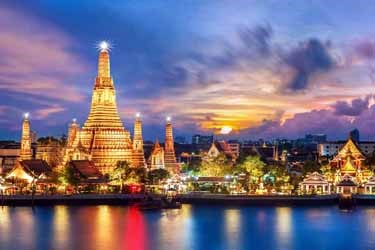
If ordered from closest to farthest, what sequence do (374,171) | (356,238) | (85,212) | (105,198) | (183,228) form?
(356,238) → (183,228) → (85,212) → (105,198) → (374,171)

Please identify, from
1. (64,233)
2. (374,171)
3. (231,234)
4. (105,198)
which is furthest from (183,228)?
(374,171)

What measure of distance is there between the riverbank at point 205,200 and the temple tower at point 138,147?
18.2ft

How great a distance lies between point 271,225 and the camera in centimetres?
3506

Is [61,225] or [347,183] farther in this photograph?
[347,183]

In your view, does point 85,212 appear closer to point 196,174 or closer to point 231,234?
point 231,234

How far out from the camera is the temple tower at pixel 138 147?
1976 inches

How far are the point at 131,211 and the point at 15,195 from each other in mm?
8566

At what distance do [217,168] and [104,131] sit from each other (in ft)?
26.8

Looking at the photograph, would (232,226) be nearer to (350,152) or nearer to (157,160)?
(157,160)

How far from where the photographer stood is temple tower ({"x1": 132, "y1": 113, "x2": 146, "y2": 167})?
50.2 m

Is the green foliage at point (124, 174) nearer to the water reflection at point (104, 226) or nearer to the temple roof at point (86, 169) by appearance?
the temple roof at point (86, 169)

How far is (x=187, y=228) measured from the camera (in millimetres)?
34375

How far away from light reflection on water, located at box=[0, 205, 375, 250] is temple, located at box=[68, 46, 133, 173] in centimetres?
743

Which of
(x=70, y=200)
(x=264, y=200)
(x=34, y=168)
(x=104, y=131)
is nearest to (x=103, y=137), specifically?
(x=104, y=131)
